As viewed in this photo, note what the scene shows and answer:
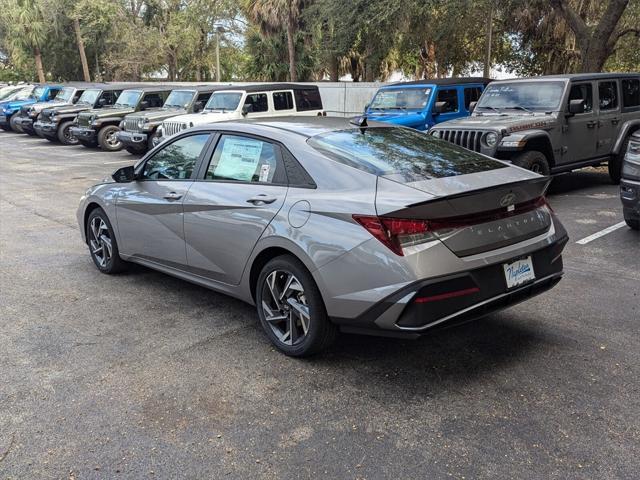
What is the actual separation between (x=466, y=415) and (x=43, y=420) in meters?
2.34

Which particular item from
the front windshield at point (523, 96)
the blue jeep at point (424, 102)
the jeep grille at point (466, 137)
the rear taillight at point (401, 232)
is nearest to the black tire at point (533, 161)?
the jeep grille at point (466, 137)

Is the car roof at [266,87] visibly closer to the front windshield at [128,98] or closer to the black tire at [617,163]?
the front windshield at [128,98]

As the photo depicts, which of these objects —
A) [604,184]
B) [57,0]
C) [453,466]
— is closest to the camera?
[453,466]

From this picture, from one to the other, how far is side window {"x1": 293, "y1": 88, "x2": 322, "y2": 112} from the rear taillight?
1200cm

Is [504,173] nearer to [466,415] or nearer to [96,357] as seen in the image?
[466,415]

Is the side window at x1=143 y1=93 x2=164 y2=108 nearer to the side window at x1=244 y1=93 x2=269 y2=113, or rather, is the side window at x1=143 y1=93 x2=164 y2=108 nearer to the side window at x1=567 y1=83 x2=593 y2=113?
the side window at x1=244 y1=93 x2=269 y2=113

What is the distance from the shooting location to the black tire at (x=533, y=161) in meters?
8.61

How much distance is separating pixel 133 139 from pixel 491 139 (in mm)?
10223

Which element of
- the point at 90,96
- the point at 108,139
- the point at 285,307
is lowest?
the point at 108,139

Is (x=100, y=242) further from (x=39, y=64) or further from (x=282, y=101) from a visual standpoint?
(x=39, y=64)

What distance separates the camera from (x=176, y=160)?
16.8 ft

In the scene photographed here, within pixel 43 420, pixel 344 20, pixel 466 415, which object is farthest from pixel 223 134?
pixel 344 20

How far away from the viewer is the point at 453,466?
9.34ft

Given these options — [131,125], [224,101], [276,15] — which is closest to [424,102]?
[224,101]
